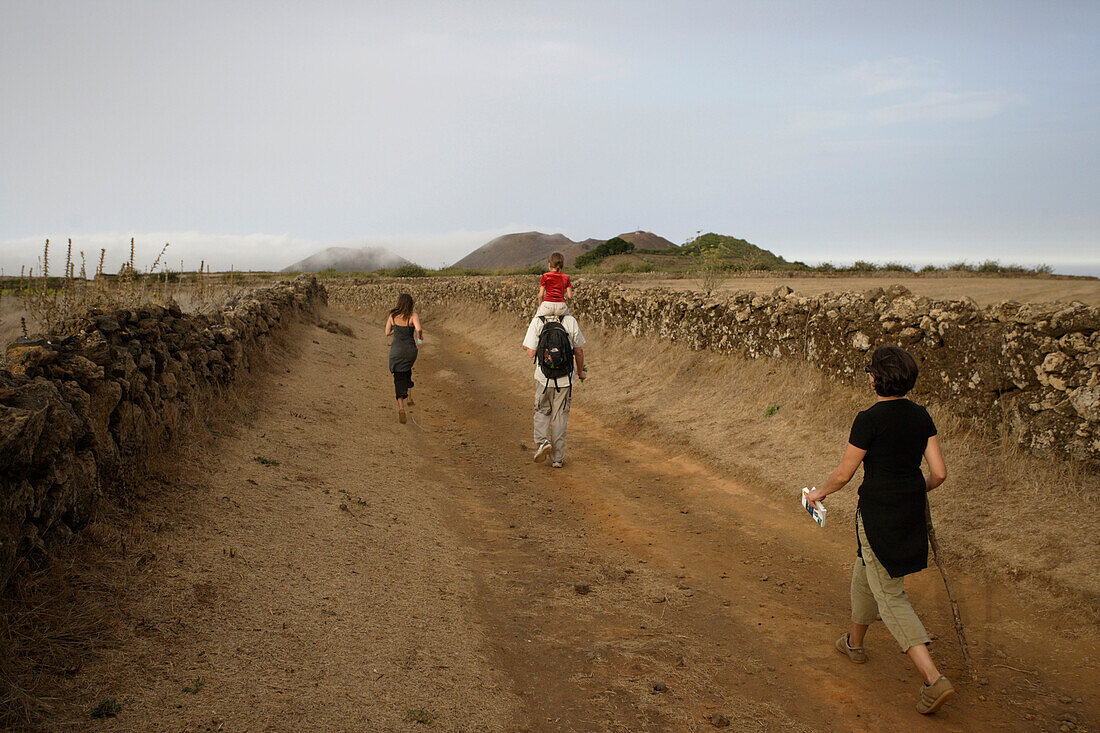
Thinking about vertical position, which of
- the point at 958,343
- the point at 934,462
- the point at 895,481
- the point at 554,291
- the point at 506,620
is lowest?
the point at 506,620

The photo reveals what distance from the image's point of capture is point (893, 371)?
12.3 ft

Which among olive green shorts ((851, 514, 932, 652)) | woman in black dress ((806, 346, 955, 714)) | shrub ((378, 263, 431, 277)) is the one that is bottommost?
olive green shorts ((851, 514, 932, 652))

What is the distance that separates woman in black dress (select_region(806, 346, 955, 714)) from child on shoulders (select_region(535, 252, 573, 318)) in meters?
5.18

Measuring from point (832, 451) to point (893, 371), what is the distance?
4.46 m

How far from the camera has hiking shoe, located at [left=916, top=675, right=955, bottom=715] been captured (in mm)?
3506

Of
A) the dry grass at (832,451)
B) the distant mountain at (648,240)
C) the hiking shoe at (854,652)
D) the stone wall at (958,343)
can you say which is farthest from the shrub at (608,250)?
the hiking shoe at (854,652)

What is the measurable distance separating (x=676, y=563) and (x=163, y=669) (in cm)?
388

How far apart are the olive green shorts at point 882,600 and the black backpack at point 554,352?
4.73 metres

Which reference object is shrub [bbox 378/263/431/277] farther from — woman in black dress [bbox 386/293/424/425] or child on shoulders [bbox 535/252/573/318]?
child on shoulders [bbox 535/252/573/318]

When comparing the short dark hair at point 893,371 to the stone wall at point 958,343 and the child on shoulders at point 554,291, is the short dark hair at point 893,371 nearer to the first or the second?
the stone wall at point 958,343

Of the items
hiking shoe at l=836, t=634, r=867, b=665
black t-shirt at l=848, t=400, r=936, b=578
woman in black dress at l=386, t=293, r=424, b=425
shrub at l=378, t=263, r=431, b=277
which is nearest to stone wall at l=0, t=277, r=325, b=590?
woman in black dress at l=386, t=293, r=424, b=425

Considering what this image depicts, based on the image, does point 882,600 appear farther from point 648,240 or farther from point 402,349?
point 648,240

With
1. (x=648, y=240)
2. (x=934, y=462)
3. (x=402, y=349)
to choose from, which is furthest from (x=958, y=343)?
(x=648, y=240)

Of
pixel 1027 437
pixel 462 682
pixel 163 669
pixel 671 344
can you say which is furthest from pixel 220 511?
pixel 671 344
